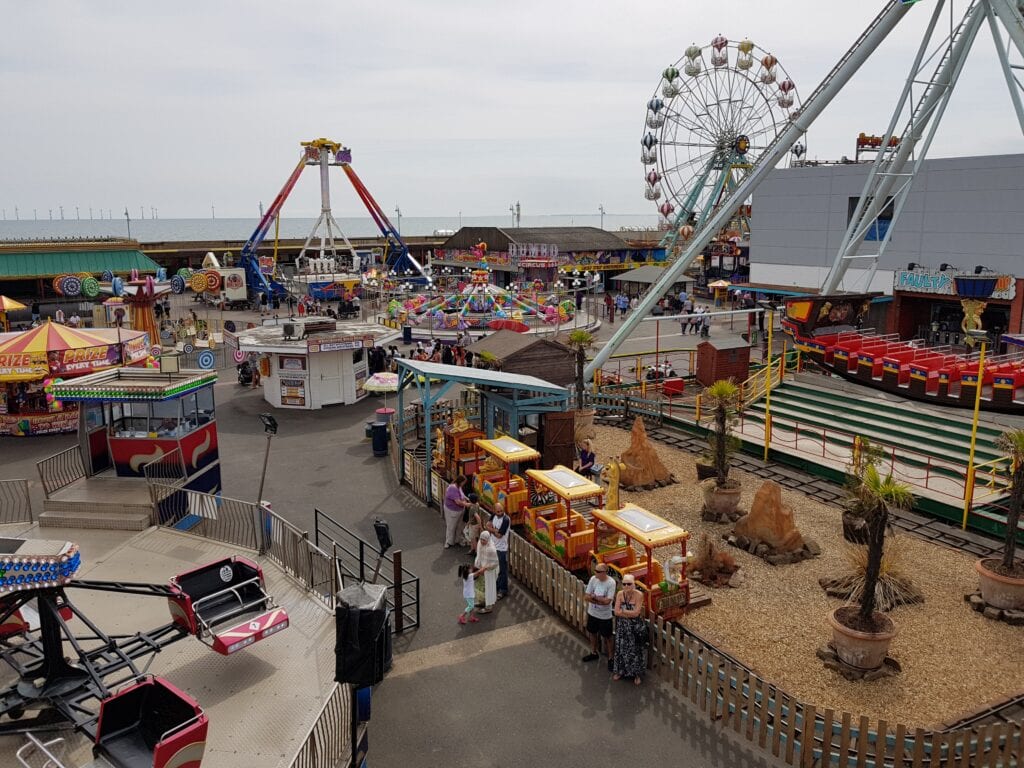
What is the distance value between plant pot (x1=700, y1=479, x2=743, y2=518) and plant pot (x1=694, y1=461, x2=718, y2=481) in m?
1.98

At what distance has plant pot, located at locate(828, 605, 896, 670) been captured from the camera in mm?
9531

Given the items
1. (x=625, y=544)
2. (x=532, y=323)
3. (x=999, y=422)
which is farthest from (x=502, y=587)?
(x=532, y=323)

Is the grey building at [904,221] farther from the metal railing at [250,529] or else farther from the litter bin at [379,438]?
the metal railing at [250,529]

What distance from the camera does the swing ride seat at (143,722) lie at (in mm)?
6996

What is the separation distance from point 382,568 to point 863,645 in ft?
24.4

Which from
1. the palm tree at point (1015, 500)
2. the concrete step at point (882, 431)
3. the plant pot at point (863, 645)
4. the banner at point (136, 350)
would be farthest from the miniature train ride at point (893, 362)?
the banner at point (136, 350)

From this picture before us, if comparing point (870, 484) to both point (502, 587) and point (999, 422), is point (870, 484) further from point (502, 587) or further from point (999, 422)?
point (999, 422)

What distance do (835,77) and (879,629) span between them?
16307 mm

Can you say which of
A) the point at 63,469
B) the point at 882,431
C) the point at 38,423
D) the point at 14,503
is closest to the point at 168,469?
the point at 14,503

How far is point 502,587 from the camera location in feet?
39.0

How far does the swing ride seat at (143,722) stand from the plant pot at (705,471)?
41.0 ft

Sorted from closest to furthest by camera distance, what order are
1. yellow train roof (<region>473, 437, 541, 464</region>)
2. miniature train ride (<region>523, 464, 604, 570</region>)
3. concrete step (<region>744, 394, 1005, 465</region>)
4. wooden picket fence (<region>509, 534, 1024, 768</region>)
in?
wooden picket fence (<region>509, 534, 1024, 768</region>), miniature train ride (<region>523, 464, 604, 570</region>), yellow train roof (<region>473, 437, 541, 464</region>), concrete step (<region>744, 394, 1005, 465</region>)

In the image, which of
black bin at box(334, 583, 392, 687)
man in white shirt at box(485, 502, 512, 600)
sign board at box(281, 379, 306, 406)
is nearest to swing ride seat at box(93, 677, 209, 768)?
black bin at box(334, 583, 392, 687)

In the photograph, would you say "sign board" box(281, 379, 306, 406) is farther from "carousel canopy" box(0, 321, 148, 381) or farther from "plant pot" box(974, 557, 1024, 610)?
"plant pot" box(974, 557, 1024, 610)
